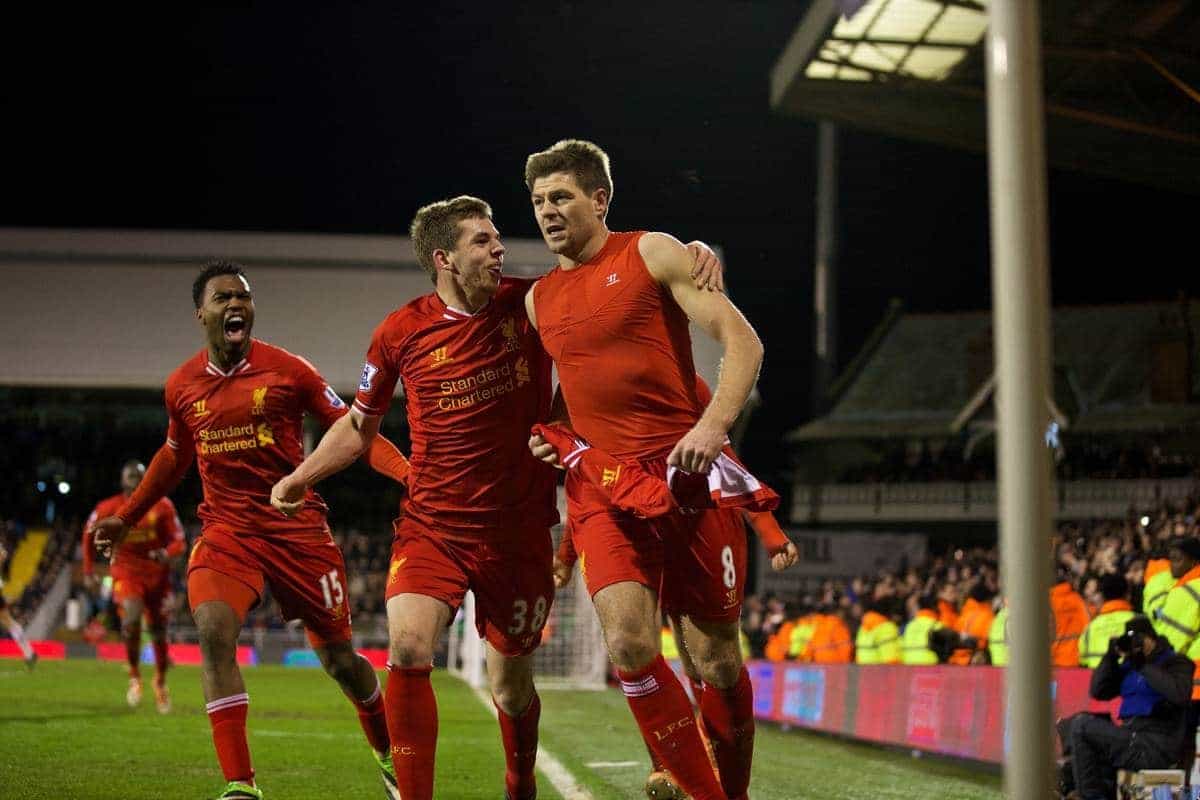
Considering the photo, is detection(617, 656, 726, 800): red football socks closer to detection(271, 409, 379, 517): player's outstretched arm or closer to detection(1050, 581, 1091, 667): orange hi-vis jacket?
detection(271, 409, 379, 517): player's outstretched arm

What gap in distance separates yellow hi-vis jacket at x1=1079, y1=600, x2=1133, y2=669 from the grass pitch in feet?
3.77

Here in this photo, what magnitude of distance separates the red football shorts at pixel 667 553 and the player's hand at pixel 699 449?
0.52 meters

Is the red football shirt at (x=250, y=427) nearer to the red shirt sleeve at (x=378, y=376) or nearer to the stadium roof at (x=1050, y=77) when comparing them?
the red shirt sleeve at (x=378, y=376)

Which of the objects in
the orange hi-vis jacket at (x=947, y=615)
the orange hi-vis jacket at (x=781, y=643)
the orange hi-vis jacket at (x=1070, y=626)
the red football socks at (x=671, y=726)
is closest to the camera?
the red football socks at (x=671, y=726)

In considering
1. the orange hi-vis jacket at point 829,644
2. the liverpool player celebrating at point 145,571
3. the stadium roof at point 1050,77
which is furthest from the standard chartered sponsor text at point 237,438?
the stadium roof at point 1050,77

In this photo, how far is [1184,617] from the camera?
366 inches

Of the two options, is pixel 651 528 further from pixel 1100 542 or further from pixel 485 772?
pixel 1100 542

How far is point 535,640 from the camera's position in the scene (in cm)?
627

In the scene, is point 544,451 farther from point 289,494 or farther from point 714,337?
point 289,494

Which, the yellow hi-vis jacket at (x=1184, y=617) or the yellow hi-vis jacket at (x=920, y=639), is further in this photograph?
the yellow hi-vis jacket at (x=920, y=639)

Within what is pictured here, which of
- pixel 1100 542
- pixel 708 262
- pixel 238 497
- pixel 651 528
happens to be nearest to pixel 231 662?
pixel 238 497

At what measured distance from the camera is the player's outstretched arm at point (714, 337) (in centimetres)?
496

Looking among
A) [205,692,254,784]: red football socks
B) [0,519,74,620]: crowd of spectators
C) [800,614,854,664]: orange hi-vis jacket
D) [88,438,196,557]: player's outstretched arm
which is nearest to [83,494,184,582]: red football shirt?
[88,438,196,557]: player's outstretched arm

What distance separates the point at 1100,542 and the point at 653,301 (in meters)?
16.2
